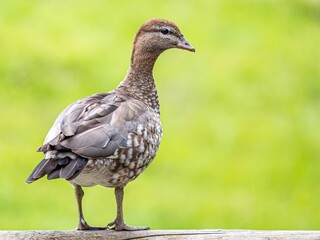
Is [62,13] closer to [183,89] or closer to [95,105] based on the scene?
[183,89]

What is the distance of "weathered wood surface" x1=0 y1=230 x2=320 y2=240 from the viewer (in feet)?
16.3

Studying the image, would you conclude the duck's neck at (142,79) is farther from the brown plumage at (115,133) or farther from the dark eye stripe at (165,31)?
the dark eye stripe at (165,31)

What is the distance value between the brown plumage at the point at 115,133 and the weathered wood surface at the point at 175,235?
287 mm

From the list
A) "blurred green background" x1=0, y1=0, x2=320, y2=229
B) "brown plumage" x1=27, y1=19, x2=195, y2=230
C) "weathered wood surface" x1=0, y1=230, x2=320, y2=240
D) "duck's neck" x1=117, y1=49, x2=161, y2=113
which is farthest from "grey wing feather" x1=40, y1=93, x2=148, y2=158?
"blurred green background" x1=0, y1=0, x2=320, y2=229

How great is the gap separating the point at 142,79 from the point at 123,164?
918 mm

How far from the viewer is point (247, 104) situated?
48.5 ft

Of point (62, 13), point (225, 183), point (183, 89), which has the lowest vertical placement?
point (225, 183)

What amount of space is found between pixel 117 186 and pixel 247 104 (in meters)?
9.36

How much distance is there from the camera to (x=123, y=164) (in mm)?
5414

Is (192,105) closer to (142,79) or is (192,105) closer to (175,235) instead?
(142,79)

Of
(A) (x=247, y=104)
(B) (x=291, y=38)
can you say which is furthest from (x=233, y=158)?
(B) (x=291, y=38)

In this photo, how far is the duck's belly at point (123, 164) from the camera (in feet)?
17.4

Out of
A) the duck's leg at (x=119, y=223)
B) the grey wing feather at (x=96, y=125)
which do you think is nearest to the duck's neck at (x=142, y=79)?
the grey wing feather at (x=96, y=125)

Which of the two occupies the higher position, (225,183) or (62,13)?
(62,13)
